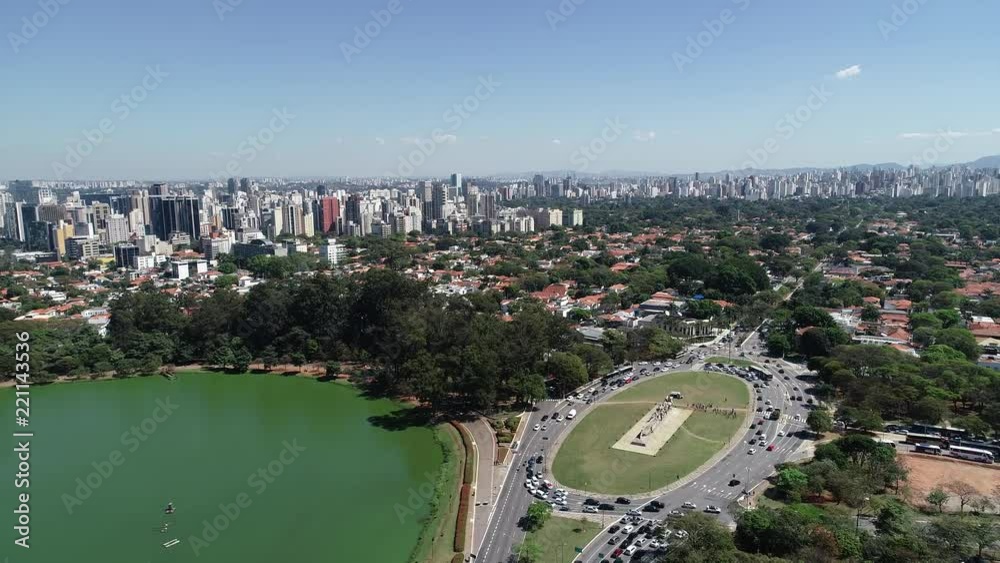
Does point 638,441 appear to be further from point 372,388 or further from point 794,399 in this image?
point 372,388

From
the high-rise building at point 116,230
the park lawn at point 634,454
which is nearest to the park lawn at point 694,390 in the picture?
the park lawn at point 634,454

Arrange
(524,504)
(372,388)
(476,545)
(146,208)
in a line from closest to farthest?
(476,545) → (524,504) → (372,388) → (146,208)

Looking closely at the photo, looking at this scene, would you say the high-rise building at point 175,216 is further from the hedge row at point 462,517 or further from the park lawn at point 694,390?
the hedge row at point 462,517

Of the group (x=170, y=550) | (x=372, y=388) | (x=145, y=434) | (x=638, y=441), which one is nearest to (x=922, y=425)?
(x=638, y=441)

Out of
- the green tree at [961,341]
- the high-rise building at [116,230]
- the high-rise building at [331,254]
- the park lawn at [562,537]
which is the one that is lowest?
the park lawn at [562,537]

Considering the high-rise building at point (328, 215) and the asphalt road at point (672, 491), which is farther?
the high-rise building at point (328, 215)

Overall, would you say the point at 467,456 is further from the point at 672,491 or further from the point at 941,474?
the point at 941,474
